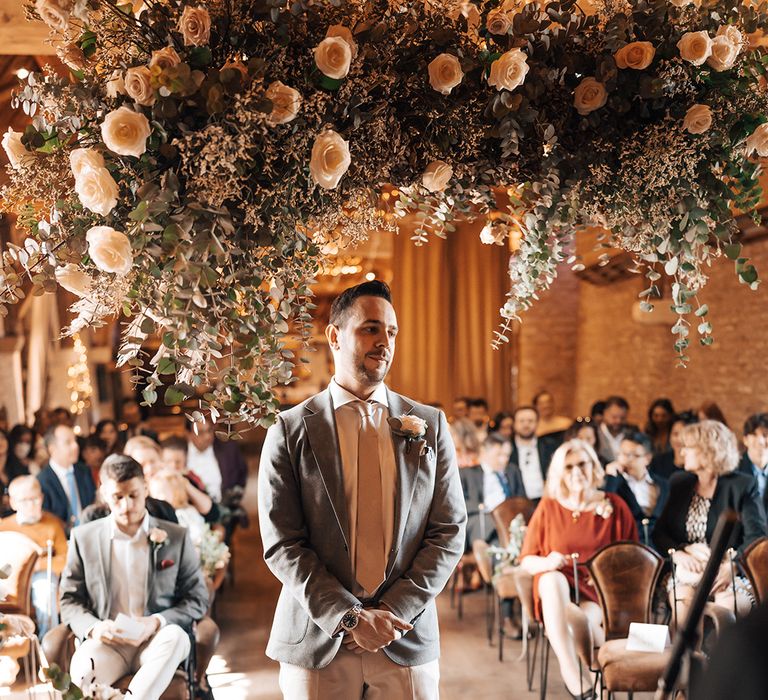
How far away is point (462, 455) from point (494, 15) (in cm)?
598

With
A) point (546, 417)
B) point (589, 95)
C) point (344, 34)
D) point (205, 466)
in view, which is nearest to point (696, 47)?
point (589, 95)

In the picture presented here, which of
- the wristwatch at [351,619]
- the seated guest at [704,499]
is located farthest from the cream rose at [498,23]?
the seated guest at [704,499]

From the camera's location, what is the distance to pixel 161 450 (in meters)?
6.93

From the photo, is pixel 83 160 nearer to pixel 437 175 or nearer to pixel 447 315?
pixel 437 175

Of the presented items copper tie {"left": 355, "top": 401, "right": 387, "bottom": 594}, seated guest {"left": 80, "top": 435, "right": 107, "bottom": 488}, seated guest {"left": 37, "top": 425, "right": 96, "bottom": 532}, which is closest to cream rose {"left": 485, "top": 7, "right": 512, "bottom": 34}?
copper tie {"left": 355, "top": 401, "right": 387, "bottom": 594}

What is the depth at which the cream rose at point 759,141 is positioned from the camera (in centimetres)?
262

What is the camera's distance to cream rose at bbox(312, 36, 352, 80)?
2.25m

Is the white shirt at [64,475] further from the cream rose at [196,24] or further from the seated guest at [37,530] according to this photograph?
the cream rose at [196,24]

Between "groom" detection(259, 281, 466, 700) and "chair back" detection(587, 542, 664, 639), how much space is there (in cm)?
203

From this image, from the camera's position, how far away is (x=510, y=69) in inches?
96.0

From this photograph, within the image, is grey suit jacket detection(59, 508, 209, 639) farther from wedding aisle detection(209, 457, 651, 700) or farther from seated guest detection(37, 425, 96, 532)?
seated guest detection(37, 425, 96, 532)

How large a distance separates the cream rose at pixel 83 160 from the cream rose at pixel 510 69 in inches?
42.6

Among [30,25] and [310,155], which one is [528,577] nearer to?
[310,155]

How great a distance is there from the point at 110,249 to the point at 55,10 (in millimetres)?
599
